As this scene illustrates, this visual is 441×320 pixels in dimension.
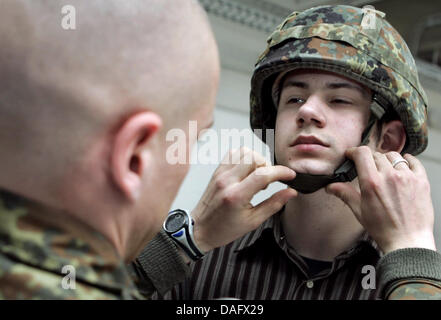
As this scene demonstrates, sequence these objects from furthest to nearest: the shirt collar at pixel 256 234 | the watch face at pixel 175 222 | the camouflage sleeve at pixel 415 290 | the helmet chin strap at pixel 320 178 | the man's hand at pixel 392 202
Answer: the shirt collar at pixel 256 234, the helmet chin strap at pixel 320 178, the watch face at pixel 175 222, the man's hand at pixel 392 202, the camouflage sleeve at pixel 415 290

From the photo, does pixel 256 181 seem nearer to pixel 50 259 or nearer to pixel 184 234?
pixel 184 234

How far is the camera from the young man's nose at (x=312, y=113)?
1815 millimetres

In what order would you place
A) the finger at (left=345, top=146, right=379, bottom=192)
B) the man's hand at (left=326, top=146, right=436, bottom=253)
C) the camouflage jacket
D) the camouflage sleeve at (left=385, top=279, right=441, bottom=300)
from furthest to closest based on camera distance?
1. the finger at (left=345, top=146, right=379, bottom=192)
2. the man's hand at (left=326, top=146, right=436, bottom=253)
3. the camouflage sleeve at (left=385, top=279, right=441, bottom=300)
4. the camouflage jacket

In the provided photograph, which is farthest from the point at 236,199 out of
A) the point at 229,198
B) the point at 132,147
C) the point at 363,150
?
the point at 132,147

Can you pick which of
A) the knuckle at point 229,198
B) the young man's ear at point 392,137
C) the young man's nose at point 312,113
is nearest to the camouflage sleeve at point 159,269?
the knuckle at point 229,198

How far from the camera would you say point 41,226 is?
64 cm

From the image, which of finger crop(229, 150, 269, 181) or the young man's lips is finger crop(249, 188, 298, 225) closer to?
finger crop(229, 150, 269, 181)

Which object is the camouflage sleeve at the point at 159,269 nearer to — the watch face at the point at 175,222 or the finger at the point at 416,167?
the watch face at the point at 175,222

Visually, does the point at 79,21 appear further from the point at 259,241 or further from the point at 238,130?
the point at 238,130

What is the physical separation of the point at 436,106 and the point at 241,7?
235 cm

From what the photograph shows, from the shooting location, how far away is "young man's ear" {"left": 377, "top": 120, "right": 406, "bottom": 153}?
2.03 meters

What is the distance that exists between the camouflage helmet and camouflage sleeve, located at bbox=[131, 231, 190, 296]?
838 millimetres

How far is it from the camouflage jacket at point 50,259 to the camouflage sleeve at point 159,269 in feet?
2.87

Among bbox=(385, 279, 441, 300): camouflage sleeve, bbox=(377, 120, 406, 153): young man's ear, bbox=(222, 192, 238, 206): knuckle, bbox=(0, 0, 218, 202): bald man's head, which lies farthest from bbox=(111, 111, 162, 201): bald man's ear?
bbox=(377, 120, 406, 153): young man's ear
